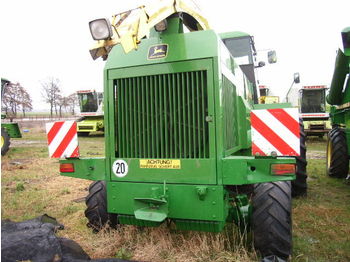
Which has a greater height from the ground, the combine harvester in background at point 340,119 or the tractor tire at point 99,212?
the combine harvester in background at point 340,119

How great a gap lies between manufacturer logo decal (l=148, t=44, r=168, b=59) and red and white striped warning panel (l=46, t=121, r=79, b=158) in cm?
110

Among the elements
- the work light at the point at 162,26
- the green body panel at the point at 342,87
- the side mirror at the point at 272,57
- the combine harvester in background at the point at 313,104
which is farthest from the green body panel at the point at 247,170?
the combine harvester in background at the point at 313,104

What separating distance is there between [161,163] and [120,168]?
456mm

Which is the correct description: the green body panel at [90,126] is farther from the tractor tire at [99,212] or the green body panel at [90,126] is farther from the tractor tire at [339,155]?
the tractor tire at [99,212]

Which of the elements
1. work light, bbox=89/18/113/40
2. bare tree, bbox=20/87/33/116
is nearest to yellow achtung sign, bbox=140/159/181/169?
work light, bbox=89/18/113/40

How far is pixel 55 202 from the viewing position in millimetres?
5227

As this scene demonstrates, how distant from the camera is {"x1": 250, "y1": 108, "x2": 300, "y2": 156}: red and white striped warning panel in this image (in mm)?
2789

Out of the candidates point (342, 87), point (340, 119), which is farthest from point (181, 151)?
point (340, 119)

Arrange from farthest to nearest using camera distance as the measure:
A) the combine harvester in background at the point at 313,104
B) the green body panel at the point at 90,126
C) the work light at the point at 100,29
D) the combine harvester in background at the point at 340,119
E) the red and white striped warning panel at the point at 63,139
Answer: the green body panel at the point at 90,126, the combine harvester in background at the point at 313,104, the combine harvester in background at the point at 340,119, the red and white striped warning panel at the point at 63,139, the work light at the point at 100,29

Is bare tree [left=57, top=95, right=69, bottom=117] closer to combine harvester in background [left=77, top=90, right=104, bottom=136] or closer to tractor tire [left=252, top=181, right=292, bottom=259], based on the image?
combine harvester in background [left=77, top=90, right=104, bottom=136]

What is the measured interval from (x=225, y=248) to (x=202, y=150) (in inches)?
43.5

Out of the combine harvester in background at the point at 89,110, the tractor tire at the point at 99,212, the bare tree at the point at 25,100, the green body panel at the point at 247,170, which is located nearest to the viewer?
the green body panel at the point at 247,170

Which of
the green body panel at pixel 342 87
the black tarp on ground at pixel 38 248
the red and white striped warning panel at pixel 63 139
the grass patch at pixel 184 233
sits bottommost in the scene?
the grass patch at pixel 184 233

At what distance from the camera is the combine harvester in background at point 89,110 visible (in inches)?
791
